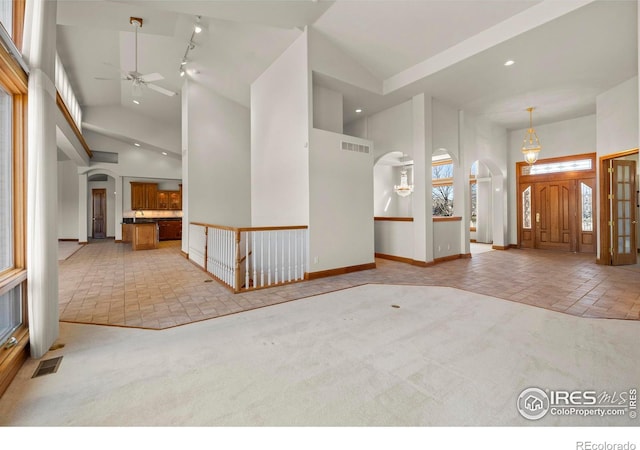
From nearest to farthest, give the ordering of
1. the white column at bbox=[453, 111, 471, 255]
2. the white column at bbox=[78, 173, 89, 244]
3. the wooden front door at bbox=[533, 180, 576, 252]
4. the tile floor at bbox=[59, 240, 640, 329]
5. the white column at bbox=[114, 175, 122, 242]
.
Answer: the tile floor at bbox=[59, 240, 640, 329] < the white column at bbox=[453, 111, 471, 255] < the wooden front door at bbox=[533, 180, 576, 252] < the white column at bbox=[78, 173, 89, 244] < the white column at bbox=[114, 175, 122, 242]

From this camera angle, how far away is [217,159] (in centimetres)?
812

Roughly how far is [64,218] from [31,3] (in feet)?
42.9

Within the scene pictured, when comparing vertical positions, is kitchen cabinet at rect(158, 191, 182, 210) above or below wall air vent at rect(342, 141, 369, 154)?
below

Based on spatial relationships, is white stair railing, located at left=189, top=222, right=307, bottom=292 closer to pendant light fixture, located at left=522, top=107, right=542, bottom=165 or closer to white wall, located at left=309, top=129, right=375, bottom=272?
white wall, located at left=309, top=129, right=375, bottom=272

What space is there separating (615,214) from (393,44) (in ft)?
20.6

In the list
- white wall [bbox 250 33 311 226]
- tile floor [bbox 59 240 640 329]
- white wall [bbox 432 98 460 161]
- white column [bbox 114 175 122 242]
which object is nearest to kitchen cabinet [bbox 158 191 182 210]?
white column [bbox 114 175 122 242]

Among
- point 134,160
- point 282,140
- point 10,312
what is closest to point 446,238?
point 282,140

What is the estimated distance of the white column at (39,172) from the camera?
228 centimetres

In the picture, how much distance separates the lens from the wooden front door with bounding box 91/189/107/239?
43.8 ft

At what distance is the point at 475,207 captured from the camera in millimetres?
10945

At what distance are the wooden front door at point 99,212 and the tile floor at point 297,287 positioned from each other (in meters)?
7.56

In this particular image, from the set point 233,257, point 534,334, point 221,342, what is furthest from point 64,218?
point 534,334

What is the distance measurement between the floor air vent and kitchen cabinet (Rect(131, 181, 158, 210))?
1151 cm

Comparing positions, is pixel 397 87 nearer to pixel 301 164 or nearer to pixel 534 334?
pixel 301 164
